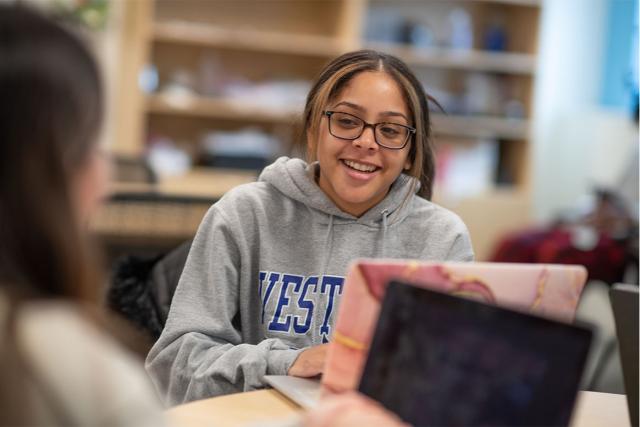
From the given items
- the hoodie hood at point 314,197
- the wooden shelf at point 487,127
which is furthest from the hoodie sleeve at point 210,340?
the wooden shelf at point 487,127

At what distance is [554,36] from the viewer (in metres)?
6.11

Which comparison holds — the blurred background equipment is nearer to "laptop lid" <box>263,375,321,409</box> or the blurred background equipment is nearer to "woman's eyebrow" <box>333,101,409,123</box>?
"woman's eyebrow" <box>333,101,409,123</box>

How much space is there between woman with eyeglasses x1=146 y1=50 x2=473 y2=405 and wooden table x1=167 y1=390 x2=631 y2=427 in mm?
221

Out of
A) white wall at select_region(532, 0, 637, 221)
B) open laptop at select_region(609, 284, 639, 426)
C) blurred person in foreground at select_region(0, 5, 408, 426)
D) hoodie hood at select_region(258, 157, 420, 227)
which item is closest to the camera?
blurred person in foreground at select_region(0, 5, 408, 426)

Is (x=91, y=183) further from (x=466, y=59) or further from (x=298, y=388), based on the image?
(x=466, y=59)

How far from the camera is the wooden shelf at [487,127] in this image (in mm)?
5750

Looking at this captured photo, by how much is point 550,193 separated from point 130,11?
299cm

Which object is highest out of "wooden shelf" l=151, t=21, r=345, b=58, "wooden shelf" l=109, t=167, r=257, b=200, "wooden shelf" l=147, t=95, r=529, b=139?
"wooden shelf" l=151, t=21, r=345, b=58

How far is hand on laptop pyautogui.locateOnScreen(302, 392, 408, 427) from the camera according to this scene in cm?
90

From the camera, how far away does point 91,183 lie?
2.80 ft

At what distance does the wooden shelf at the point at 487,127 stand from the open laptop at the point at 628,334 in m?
4.59

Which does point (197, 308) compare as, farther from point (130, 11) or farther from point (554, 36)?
point (554, 36)

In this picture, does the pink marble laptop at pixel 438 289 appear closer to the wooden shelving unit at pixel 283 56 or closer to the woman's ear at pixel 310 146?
the woman's ear at pixel 310 146

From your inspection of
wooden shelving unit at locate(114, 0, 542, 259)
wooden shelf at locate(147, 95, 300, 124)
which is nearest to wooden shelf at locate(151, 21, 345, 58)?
wooden shelving unit at locate(114, 0, 542, 259)
